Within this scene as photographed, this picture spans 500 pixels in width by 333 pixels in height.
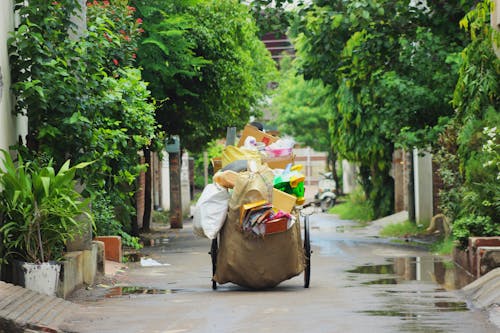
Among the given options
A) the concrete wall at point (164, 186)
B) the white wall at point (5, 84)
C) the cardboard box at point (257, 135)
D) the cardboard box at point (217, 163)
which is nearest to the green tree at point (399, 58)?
the cardboard box at point (257, 135)

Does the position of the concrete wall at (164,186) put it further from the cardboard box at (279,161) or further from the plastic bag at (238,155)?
the plastic bag at (238,155)

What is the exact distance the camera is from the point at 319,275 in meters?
16.3

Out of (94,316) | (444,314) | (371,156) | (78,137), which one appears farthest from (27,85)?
(371,156)

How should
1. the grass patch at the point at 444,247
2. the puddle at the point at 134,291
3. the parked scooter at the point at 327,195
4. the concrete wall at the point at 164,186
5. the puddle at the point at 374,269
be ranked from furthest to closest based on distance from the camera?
the parked scooter at the point at 327,195 → the concrete wall at the point at 164,186 → the grass patch at the point at 444,247 → the puddle at the point at 374,269 → the puddle at the point at 134,291

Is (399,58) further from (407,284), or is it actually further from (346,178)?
(346,178)

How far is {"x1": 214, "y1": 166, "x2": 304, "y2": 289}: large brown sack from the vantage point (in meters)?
13.2

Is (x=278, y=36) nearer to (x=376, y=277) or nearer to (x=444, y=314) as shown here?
(x=376, y=277)

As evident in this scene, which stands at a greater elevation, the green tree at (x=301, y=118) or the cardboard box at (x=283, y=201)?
the green tree at (x=301, y=118)

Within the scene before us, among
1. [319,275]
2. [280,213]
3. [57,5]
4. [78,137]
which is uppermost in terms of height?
[57,5]

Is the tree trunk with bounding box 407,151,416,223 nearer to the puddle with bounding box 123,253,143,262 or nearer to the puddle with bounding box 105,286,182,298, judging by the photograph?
the puddle with bounding box 123,253,143,262

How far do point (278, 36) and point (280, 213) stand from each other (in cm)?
956

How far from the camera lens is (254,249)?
43.5ft

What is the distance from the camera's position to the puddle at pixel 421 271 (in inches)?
585

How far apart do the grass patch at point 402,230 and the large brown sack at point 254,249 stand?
15.1 metres
